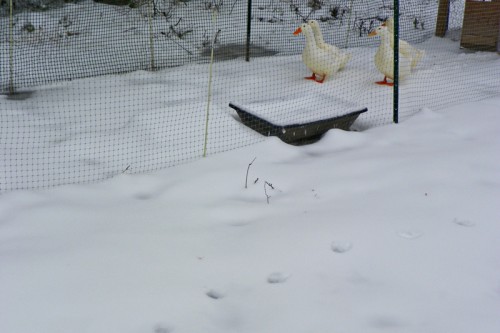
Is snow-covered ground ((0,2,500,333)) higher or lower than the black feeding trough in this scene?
lower

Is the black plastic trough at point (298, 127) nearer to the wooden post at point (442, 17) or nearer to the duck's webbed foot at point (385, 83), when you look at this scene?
the duck's webbed foot at point (385, 83)

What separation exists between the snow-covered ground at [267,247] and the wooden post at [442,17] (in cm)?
501

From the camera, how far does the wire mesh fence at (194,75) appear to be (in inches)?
227

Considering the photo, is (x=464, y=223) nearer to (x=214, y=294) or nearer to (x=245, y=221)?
(x=245, y=221)

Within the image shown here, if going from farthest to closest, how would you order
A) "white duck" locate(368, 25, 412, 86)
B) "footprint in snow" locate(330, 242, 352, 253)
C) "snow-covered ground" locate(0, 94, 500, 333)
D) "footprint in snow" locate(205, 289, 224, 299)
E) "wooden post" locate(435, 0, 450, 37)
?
"wooden post" locate(435, 0, 450, 37)
"white duck" locate(368, 25, 412, 86)
"footprint in snow" locate(330, 242, 352, 253)
"footprint in snow" locate(205, 289, 224, 299)
"snow-covered ground" locate(0, 94, 500, 333)

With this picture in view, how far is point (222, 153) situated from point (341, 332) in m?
2.70

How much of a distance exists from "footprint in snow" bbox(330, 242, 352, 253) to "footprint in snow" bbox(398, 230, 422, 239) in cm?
36

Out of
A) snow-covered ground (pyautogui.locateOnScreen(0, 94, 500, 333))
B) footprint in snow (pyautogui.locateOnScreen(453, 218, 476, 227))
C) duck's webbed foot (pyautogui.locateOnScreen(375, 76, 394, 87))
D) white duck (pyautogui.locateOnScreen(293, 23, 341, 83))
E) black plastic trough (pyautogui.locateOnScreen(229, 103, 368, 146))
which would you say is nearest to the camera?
snow-covered ground (pyautogui.locateOnScreen(0, 94, 500, 333))

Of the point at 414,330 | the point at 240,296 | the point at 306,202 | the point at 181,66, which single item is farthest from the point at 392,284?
the point at 181,66

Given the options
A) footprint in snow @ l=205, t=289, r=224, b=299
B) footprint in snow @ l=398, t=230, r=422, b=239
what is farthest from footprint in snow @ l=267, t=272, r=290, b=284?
footprint in snow @ l=398, t=230, r=422, b=239

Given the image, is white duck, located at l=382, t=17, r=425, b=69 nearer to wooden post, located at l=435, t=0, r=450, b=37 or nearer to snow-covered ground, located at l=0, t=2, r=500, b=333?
snow-covered ground, located at l=0, t=2, r=500, b=333

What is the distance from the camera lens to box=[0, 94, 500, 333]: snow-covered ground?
10.3 ft

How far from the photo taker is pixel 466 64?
844cm

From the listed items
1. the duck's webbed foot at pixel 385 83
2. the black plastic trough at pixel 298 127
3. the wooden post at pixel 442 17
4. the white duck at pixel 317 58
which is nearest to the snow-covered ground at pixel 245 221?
the black plastic trough at pixel 298 127
